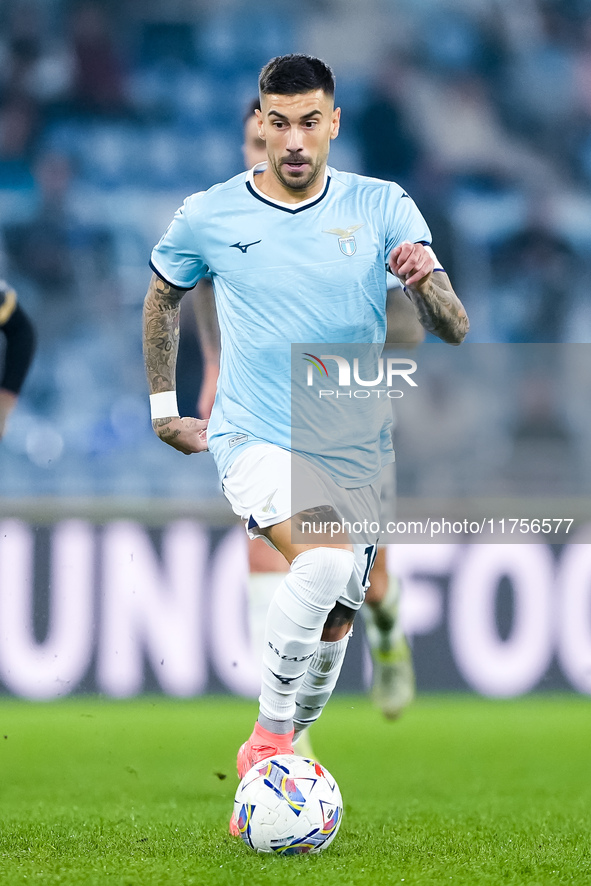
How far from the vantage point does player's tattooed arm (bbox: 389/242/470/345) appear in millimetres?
3189

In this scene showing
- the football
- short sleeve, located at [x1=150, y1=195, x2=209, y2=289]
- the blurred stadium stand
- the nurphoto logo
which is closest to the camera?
the football

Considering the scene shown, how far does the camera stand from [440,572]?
7246 mm

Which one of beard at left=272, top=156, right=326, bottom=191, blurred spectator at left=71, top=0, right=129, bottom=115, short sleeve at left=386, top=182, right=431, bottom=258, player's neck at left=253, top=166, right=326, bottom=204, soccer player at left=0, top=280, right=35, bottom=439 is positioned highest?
blurred spectator at left=71, top=0, right=129, bottom=115

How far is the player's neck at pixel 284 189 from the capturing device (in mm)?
3644

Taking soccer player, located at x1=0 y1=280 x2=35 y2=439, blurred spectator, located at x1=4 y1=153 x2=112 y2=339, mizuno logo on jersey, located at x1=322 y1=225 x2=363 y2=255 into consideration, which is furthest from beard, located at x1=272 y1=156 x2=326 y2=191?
blurred spectator, located at x1=4 y1=153 x2=112 y2=339

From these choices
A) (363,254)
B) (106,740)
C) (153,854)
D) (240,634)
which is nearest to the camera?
(153,854)

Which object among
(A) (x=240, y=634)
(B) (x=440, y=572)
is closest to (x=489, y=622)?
(B) (x=440, y=572)

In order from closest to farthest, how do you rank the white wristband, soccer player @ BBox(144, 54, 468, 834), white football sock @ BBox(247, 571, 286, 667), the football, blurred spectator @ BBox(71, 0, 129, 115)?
the football
soccer player @ BBox(144, 54, 468, 834)
the white wristband
white football sock @ BBox(247, 571, 286, 667)
blurred spectator @ BBox(71, 0, 129, 115)

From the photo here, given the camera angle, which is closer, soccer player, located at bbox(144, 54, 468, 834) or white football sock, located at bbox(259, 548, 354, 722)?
white football sock, located at bbox(259, 548, 354, 722)

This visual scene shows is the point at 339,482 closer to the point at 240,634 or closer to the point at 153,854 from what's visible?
the point at 153,854

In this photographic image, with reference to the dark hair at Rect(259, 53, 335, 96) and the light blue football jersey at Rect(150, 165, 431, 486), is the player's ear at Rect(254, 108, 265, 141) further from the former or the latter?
the light blue football jersey at Rect(150, 165, 431, 486)

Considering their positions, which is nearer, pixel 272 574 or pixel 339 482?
pixel 339 482

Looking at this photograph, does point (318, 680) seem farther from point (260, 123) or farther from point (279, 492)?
point (260, 123)

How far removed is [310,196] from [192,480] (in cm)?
586
